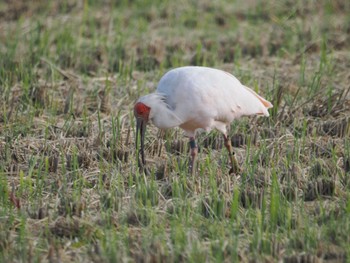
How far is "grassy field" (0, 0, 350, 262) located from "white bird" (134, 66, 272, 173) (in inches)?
11.1

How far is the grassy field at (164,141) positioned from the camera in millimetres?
4840

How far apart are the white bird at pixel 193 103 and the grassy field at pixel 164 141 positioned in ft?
0.92

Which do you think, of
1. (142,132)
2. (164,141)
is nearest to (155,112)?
(142,132)

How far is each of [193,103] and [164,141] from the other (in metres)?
0.95

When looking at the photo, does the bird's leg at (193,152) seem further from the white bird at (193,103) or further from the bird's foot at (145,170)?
the bird's foot at (145,170)

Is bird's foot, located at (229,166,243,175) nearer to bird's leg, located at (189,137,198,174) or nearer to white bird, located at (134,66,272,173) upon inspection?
white bird, located at (134,66,272,173)

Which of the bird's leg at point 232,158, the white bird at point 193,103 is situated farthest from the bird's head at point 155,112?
the bird's leg at point 232,158

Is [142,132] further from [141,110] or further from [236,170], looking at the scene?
[236,170]

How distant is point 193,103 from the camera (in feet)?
19.1

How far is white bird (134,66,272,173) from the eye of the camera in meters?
5.81

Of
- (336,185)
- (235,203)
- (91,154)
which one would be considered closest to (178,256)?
(235,203)

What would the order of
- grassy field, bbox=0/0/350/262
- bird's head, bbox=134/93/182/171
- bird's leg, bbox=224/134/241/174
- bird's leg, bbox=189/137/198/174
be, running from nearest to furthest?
grassy field, bbox=0/0/350/262 → bird's head, bbox=134/93/182/171 → bird's leg, bbox=189/137/198/174 → bird's leg, bbox=224/134/241/174

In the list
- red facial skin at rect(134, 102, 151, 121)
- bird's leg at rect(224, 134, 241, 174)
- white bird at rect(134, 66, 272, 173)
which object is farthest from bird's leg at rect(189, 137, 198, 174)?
red facial skin at rect(134, 102, 151, 121)

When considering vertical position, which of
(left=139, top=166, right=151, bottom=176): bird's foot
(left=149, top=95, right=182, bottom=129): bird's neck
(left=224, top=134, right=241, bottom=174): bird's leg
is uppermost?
(left=149, top=95, right=182, bottom=129): bird's neck
